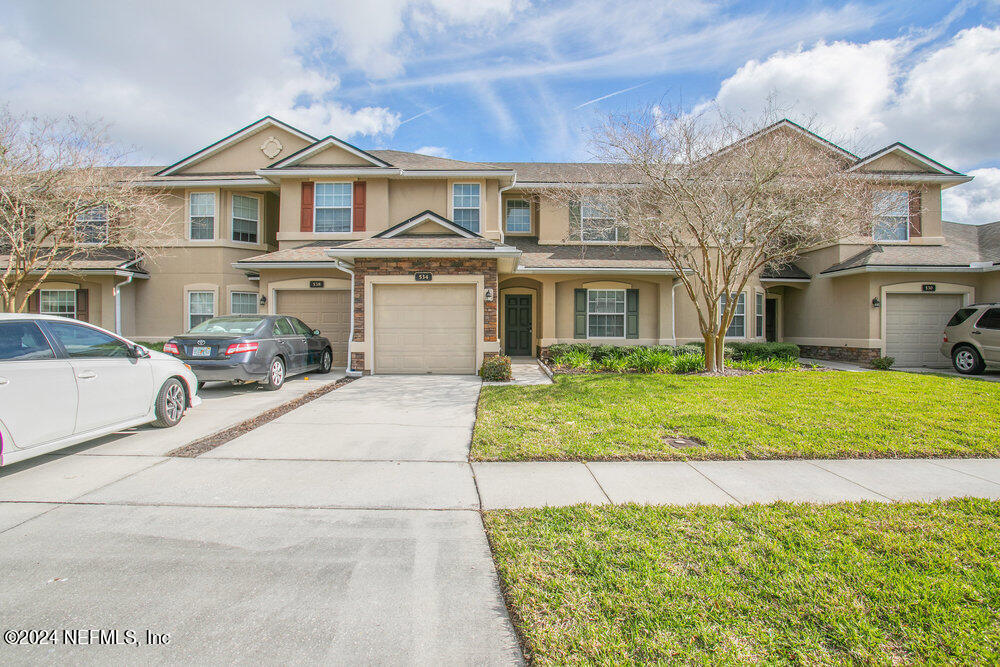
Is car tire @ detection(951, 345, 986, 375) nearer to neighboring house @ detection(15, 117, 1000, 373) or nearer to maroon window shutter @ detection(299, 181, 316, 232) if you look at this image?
neighboring house @ detection(15, 117, 1000, 373)

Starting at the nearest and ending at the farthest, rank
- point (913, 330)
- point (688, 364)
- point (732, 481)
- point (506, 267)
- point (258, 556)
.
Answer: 1. point (258, 556)
2. point (732, 481)
3. point (688, 364)
4. point (506, 267)
5. point (913, 330)

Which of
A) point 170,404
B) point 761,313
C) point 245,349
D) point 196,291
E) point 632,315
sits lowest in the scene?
point 170,404

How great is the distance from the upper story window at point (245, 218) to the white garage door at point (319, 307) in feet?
11.3

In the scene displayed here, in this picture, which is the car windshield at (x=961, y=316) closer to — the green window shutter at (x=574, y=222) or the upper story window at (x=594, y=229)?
the upper story window at (x=594, y=229)

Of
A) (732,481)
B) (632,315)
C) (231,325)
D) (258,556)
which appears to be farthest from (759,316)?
(258,556)

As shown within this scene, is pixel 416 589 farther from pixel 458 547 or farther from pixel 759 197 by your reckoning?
pixel 759 197

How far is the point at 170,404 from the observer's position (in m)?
6.35

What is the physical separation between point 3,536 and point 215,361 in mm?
5825

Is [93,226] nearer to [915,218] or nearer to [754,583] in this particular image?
[754,583]

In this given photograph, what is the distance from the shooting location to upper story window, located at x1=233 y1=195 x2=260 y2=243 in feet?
50.4

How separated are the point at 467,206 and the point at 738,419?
35.5 feet

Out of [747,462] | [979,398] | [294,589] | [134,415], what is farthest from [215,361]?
[979,398]

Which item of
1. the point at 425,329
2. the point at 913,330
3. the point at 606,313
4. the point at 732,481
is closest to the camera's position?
the point at 732,481

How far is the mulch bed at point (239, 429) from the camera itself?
533cm
